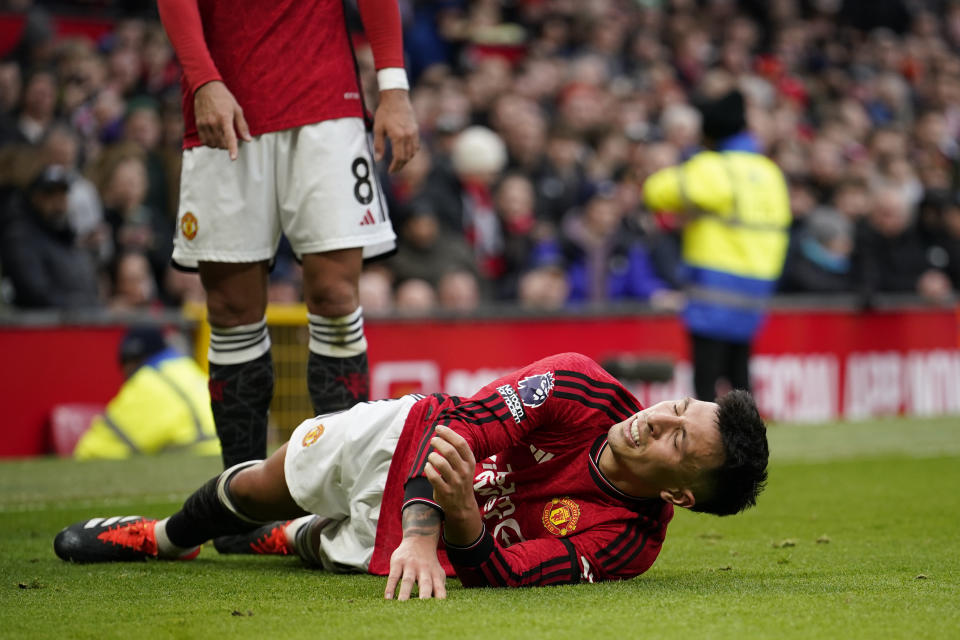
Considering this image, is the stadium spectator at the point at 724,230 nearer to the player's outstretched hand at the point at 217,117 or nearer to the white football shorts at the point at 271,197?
the white football shorts at the point at 271,197

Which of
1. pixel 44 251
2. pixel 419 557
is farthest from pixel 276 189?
pixel 44 251

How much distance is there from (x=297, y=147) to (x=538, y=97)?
8833mm

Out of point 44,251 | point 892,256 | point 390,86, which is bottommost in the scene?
point 892,256

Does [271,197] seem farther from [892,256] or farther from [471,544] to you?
[892,256]

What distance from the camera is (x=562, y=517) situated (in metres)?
3.78

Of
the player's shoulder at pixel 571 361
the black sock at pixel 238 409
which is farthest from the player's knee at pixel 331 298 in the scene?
the player's shoulder at pixel 571 361

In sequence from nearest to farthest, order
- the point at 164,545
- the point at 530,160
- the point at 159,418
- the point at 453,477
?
the point at 453,477
the point at 164,545
the point at 159,418
the point at 530,160

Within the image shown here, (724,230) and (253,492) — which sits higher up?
A: (724,230)

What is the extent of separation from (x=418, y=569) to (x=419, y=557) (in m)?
0.03

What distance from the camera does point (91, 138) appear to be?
412 inches

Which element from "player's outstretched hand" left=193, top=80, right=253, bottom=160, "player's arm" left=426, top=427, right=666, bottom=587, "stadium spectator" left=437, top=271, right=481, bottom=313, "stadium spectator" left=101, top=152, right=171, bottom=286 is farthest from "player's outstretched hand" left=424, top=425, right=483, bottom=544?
"stadium spectator" left=437, top=271, right=481, bottom=313

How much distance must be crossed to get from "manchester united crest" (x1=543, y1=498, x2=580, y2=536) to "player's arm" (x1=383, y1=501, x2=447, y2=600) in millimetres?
461

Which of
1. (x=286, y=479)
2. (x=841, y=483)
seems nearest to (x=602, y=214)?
(x=841, y=483)

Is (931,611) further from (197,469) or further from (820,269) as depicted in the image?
(820,269)
